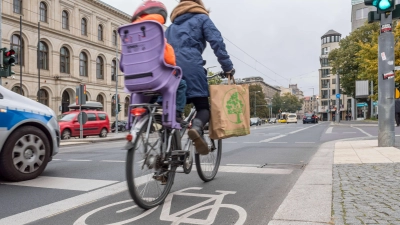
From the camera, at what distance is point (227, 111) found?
3.87 meters

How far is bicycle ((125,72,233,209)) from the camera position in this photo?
2.96 metres

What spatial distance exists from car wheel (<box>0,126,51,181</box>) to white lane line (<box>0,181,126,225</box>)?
1.29 meters

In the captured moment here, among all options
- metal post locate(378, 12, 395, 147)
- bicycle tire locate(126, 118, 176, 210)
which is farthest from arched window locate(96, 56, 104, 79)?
bicycle tire locate(126, 118, 176, 210)

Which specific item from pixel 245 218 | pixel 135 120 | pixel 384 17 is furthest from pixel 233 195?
pixel 384 17

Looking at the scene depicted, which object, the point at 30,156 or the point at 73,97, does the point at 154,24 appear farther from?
the point at 73,97

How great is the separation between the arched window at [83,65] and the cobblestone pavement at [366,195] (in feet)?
129

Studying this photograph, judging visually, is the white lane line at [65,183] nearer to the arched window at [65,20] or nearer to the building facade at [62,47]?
the building facade at [62,47]

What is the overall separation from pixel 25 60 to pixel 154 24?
1364 inches

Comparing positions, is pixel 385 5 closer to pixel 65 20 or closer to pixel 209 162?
pixel 209 162

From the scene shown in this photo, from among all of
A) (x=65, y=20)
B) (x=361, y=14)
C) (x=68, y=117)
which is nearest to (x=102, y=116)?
(x=68, y=117)

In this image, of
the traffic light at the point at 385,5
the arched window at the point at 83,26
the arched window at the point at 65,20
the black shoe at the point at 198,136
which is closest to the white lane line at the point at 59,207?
the black shoe at the point at 198,136

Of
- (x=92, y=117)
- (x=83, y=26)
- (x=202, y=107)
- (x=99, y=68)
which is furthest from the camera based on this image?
(x=99, y=68)

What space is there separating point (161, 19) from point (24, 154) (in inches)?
109

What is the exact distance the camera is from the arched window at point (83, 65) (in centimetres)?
4097
